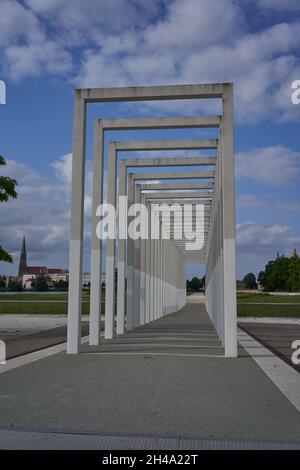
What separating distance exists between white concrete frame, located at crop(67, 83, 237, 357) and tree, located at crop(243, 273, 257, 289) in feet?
522

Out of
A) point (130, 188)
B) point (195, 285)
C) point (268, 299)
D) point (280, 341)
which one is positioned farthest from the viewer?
point (195, 285)

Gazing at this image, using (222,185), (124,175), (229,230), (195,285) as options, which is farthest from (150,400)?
(195,285)

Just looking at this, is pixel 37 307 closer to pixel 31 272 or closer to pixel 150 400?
pixel 150 400

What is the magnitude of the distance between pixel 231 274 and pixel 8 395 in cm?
615

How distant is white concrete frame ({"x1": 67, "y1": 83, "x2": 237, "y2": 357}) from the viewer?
11773mm

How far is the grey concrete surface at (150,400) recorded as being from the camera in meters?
5.56

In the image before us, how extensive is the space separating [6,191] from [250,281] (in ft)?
524

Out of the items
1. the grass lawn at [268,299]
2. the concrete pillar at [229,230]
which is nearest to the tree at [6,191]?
the concrete pillar at [229,230]

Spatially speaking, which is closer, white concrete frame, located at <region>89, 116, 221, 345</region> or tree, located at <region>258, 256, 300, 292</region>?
white concrete frame, located at <region>89, 116, 221, 345</region>

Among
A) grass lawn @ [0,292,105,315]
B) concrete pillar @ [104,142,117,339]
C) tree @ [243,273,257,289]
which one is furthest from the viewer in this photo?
tree @ [243,273,257,289]

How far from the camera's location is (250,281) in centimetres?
16950

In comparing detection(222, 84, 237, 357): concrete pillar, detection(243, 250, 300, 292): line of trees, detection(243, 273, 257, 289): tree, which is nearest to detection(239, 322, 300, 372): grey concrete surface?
detection(222, 84, 237, 357): concrete pillar

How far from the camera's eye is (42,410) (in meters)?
6.29

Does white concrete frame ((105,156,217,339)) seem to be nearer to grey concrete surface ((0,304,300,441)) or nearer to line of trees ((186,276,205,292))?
grey concrete surface ((0,304,300,441))
